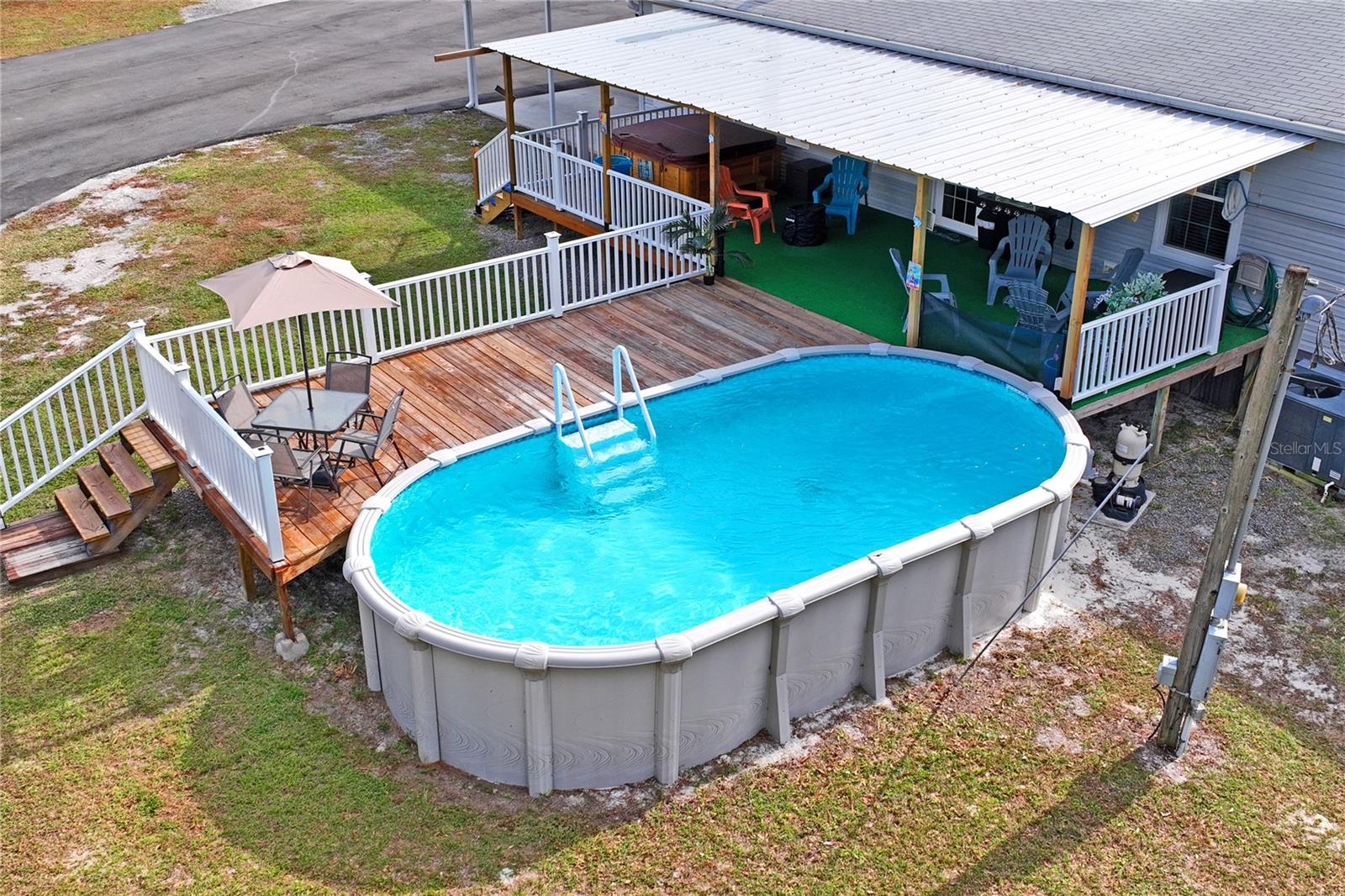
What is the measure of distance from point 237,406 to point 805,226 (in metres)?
8.23

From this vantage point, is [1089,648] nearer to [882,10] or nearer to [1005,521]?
[1005,521]

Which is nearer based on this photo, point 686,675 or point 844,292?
point 686,675

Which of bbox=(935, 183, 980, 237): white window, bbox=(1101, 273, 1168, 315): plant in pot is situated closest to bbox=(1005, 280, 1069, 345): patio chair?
bbox=(1101, 273, 1168, 315): plant in pot

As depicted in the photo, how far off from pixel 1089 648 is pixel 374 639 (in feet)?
20.2

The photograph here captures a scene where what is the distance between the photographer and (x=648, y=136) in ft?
60.2

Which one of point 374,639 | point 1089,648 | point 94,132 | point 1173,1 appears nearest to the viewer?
point 374,639

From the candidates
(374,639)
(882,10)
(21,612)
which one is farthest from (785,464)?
(882,10)

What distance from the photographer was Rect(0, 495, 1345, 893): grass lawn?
853cm

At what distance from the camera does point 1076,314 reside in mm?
12188

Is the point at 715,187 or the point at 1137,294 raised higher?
the point at 715,187

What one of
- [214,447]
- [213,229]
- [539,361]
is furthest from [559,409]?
[213,229]

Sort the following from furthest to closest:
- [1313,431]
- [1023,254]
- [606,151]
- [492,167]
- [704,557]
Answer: [492,167] → [606,151] → [1023,254] → [1313,431] → [704,557]

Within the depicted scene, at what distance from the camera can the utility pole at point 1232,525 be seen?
8250mm

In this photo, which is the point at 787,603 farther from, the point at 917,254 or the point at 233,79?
→ the point at 233,79
